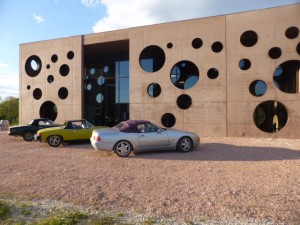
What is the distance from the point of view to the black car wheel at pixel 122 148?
940cm

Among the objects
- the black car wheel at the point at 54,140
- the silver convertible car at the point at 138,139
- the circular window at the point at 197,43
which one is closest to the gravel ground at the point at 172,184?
the silver convertible car at the point at 138,139

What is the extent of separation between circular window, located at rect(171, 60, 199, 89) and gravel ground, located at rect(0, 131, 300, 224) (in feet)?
26.4

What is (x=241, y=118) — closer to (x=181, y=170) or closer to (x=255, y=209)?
(x=181, y=170)

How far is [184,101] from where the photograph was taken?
1620 centimetres

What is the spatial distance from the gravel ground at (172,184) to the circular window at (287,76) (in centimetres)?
739

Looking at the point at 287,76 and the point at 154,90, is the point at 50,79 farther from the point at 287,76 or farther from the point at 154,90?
the point at 287,76

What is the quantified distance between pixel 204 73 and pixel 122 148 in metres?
8.03

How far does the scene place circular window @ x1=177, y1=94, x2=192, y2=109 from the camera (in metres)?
16.0

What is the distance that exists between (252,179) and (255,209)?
188 centimetres

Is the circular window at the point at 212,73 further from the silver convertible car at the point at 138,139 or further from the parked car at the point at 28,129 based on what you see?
the parked car at the point at 28,129

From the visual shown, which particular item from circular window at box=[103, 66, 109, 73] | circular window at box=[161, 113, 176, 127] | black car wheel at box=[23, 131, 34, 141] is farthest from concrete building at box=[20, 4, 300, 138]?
black car wheel at box=[23, 131, 34, 141]

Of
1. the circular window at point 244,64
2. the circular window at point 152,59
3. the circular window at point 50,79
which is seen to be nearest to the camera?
the circular window at point 244,64

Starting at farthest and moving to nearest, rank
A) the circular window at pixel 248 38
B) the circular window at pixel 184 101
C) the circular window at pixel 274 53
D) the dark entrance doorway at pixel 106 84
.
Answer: the dark entrance doorway at pixel 106 84
the circular window at pixel 184 101
the circular window at pixel 248 38
the circular window at pixel 274 53

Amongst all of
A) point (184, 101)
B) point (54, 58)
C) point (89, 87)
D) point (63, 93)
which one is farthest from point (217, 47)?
point (54, 58)
